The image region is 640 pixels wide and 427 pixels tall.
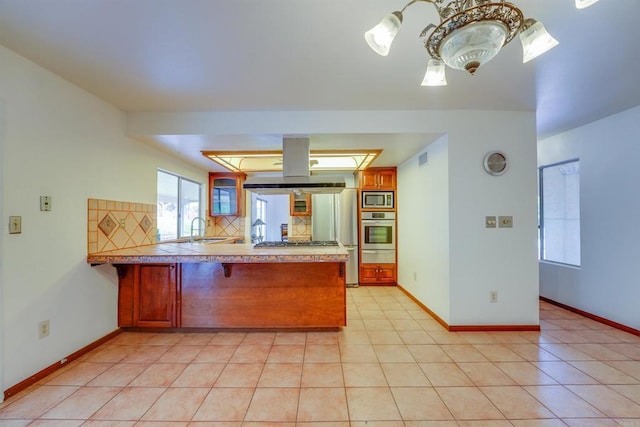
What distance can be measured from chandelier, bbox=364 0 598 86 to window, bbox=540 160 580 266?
10.7 feet

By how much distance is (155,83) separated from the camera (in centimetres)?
226

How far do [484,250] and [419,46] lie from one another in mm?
2151

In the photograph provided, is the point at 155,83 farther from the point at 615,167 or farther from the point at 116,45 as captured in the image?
the point at 615,167

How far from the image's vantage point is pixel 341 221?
4.74m

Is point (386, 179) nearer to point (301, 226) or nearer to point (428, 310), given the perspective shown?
point (301, 226)

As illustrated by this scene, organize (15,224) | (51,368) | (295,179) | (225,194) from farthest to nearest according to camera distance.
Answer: (225,194), (295,179), (51,368), (15,224)

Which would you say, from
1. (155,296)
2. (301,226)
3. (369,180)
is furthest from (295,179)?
(301,226)

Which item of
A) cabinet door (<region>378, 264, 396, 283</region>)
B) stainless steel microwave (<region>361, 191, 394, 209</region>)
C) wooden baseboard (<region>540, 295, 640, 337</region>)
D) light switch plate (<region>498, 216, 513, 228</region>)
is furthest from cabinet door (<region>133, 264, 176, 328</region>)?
wooden baseboard (<region>540, 295, 640, 337</region>)

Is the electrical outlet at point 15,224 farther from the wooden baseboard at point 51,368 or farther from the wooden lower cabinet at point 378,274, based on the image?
the wooden lower cabinet at point 378,274

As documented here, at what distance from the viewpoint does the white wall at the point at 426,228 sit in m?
3.00

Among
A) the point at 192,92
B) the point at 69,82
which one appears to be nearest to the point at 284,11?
the point at 192,92

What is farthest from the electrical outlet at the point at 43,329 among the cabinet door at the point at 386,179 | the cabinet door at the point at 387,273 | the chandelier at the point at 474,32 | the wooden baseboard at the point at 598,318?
the wooden baseboard at the point at 598,318

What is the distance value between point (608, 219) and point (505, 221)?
Result: 4.28 ft

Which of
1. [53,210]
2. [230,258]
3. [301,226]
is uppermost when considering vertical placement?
[53,210]
